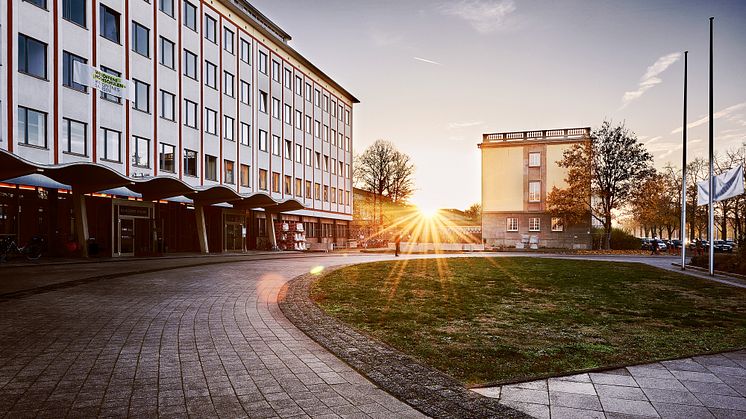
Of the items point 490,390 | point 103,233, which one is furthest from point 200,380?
point 103,233

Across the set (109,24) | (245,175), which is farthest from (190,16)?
(245,175)

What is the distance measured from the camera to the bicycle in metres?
21.9

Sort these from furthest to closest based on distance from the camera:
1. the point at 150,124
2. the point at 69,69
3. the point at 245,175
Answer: the point at 245,175
the point at 150,124
the point at 69,69

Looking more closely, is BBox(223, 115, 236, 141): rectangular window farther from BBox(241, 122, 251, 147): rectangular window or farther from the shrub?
the shrub

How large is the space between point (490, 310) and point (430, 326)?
1.99 m

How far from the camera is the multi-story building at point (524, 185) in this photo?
5241 centimetres

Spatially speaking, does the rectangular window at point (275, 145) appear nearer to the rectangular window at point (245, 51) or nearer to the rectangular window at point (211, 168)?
the rectangular window at point (245, 51)

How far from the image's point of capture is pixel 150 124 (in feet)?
102

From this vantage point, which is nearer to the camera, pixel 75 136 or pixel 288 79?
pixel 75 136

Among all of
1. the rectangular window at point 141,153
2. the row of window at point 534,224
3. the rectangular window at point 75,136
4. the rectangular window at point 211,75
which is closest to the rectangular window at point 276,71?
the rectangular window at point 211,75

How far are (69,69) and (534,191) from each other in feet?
141

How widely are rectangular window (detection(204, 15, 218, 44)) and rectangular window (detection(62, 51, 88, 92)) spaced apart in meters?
12.3

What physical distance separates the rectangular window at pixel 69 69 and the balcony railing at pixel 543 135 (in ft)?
133

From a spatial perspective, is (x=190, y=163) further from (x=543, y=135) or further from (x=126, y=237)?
(x=543, y=135)
